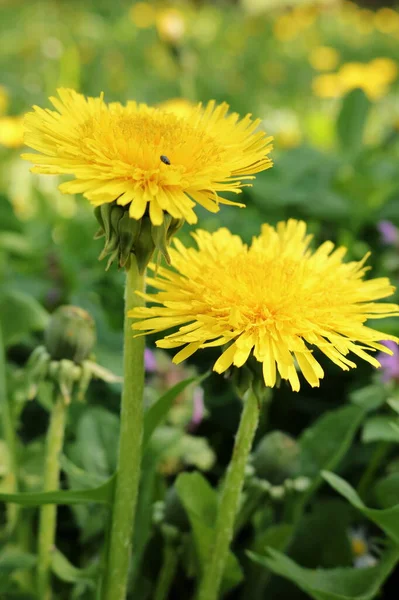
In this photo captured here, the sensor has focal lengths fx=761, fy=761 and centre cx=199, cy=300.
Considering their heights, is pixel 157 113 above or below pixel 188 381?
above

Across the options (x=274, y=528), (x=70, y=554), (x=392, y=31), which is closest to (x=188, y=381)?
(x=274, y=528)

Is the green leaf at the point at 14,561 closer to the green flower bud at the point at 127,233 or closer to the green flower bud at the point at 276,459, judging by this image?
the green flower bud at the point at 276,459

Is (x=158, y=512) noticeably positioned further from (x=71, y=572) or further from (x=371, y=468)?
(x=371, y=468)


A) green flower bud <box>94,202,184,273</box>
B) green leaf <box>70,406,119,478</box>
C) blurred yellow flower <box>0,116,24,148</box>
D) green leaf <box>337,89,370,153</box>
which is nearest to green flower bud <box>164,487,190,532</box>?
green leaf <box>70,406,119,478</box>

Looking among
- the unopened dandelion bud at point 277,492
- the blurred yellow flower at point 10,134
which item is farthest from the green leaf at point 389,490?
the blurred yellow flower at point 10,134

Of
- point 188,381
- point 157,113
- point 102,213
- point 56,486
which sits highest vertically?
point 157,113

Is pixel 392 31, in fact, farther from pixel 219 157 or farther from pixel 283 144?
pixel 219 157

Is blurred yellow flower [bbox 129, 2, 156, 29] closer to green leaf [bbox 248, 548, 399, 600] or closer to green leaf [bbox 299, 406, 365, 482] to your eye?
green leaf [bbox 299, 406, 365, 482]

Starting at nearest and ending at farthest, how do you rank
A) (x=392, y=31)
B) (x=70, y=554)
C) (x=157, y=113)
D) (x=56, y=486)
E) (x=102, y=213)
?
(x=102, y=213) < (x=157, y=113) < (x=56, y=486) < (x=70, y=554) < (x=392, y=31)
